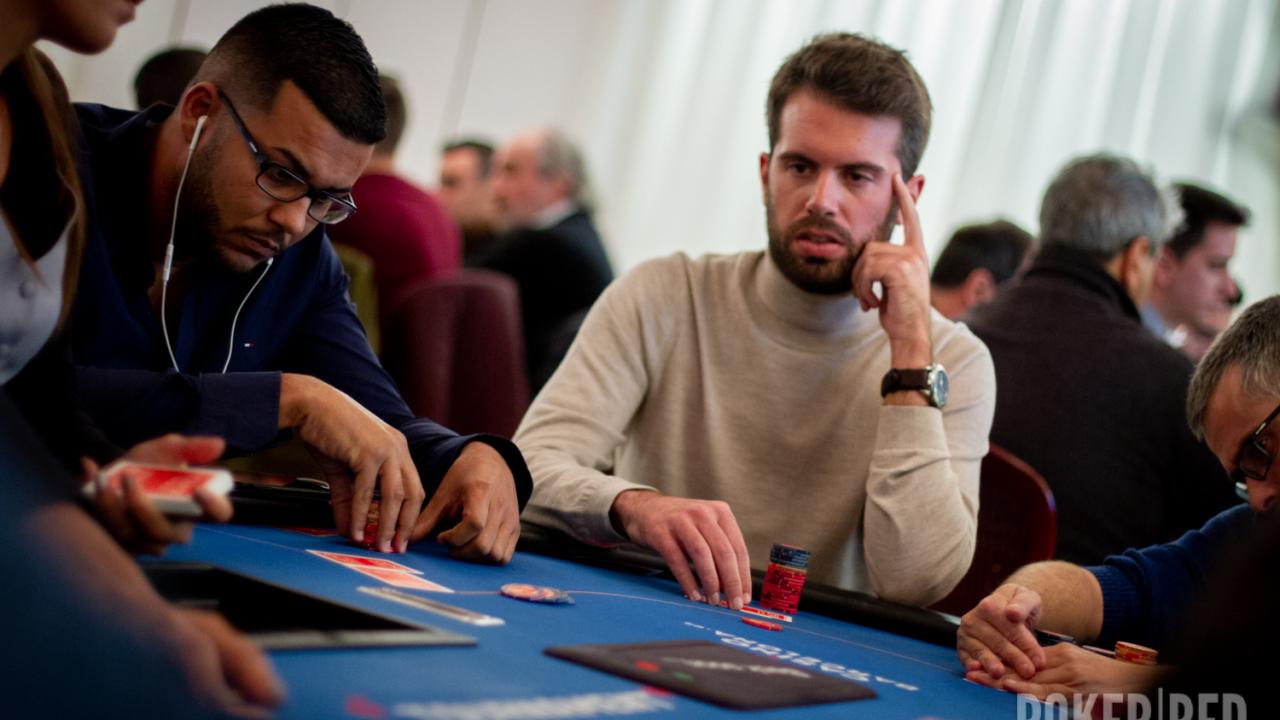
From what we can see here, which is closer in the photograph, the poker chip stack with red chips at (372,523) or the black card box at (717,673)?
the black card box at (717,673)

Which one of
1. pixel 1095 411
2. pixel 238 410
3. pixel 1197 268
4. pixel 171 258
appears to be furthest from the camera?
pixel 1197 268

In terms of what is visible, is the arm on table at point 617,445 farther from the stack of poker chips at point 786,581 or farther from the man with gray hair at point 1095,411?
the man with gray hair at point 1095,411

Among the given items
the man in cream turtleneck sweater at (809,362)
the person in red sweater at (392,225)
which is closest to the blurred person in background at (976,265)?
the person in red sweater at (392,225)

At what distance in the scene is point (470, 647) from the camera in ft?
3.13

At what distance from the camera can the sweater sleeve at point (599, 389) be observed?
1.89 metres

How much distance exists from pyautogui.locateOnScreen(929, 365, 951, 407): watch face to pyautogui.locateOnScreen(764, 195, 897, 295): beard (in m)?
0.25

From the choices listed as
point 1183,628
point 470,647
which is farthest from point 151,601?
point 1183,628

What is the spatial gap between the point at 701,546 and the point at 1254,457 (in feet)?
2.40

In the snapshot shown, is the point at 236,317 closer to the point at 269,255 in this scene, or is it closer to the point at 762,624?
the point at 269,255

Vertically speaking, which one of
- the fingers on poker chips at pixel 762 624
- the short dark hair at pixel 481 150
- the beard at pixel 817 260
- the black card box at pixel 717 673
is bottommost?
the fingers on poker chips at pixel 762 624

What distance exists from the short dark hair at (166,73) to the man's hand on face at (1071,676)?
2.25 meters

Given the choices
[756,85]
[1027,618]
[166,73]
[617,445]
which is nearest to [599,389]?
[617,445]

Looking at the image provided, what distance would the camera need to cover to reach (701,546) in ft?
5.10
